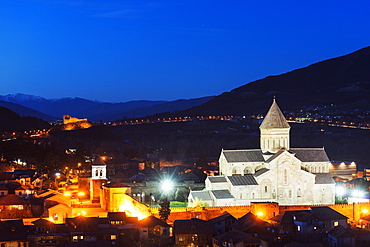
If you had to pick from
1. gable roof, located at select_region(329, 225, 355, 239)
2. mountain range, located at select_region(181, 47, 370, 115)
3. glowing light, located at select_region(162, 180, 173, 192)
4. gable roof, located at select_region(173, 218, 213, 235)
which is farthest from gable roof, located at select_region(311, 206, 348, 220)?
mountain range, located at select_region(181, 47, 370, 115)

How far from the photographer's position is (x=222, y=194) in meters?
46.6

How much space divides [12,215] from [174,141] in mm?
69316

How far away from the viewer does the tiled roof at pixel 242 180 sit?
47213 millimetres

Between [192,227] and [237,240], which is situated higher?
[192,227]

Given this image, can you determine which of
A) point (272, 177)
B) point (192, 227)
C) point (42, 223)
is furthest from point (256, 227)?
point (42, 223)

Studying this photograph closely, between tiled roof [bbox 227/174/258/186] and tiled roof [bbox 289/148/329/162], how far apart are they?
525 cm

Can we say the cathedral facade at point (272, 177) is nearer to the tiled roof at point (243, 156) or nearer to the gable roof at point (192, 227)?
the tiled roof at point (243, 156)

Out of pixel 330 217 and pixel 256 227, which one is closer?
pixel 256 227

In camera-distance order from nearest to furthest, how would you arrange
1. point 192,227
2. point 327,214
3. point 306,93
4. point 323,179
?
point 192,227, point 327,214, point 323,179, point 306,93

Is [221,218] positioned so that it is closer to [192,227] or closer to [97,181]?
[192,227]

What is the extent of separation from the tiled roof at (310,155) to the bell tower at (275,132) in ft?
4.13

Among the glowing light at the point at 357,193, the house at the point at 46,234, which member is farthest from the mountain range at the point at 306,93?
the house at the point at 46,234

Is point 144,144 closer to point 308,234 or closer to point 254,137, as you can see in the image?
point 254,137

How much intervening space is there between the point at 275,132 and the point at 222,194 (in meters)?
7.86
